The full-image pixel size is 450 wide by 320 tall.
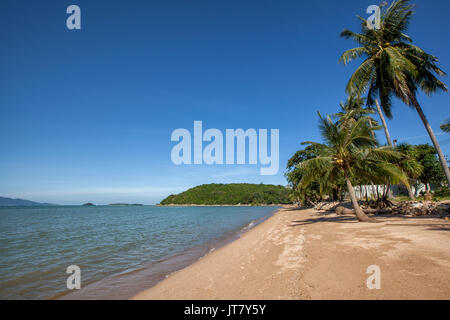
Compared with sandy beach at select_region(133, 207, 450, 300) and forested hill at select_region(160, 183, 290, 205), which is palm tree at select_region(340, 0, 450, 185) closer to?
sandy beach at select_region(133, 207, 450, 300)

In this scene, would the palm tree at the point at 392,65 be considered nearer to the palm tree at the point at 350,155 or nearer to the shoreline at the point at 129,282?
the palm tree at the point at 350,155

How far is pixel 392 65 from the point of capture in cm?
1157

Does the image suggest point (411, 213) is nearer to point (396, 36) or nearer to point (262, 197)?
point (396, 36)

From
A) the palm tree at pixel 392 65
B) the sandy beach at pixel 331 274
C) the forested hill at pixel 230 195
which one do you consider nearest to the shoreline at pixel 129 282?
the sandy beach at pixel 331 274

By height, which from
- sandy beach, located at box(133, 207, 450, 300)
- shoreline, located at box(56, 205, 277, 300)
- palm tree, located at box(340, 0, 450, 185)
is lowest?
shoreline, located at box(56, 205, 277, 300)

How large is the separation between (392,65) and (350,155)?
556cm

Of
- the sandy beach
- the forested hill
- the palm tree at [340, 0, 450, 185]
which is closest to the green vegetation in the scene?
the palm tree at [340, 0, 450, 185]

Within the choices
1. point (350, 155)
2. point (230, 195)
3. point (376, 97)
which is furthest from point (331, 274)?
point (230, 195)

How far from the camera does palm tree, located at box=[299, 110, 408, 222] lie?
11.8 metres

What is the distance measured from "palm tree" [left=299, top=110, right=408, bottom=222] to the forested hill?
106844 mm

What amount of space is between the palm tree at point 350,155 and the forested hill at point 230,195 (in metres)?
107

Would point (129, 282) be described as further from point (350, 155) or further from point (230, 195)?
point (230, 195)
